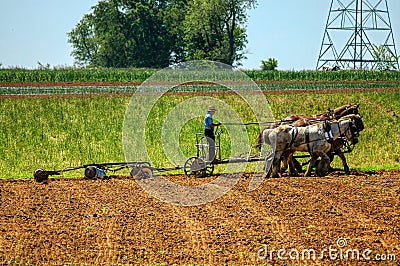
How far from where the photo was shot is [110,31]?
8756 centimetres

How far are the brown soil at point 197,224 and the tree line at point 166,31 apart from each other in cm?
6021

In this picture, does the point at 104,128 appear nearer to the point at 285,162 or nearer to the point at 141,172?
the point at 141,172

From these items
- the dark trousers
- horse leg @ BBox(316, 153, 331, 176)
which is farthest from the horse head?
the dark trousers

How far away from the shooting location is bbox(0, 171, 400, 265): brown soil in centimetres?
1109

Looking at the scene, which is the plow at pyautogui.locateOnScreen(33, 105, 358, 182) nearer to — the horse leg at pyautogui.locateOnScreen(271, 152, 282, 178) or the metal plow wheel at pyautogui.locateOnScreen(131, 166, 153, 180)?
the metal plow wheel at pyautogui.locateOnScreen(131, 166, 153, 180)

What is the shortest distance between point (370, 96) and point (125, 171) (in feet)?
65.7

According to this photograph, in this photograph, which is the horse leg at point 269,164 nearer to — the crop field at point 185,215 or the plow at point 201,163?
the plow at point 201,163

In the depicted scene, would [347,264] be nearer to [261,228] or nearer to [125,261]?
[261,228]

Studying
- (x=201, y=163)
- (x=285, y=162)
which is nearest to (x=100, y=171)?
(x=201, y=163)

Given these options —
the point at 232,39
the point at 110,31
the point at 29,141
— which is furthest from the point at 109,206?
the point at 110,31

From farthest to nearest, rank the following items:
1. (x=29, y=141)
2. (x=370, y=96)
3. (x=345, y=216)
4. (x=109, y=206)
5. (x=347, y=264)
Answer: (x=370, y=96) → (x=29, y=141) → (x=109, y=206) → (x=345, y=216) → (x=347, y=264)

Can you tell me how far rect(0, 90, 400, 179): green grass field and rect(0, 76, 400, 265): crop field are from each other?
120 millimetres

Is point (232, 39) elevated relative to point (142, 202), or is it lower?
elevated

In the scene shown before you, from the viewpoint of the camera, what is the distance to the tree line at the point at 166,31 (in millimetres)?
78750
